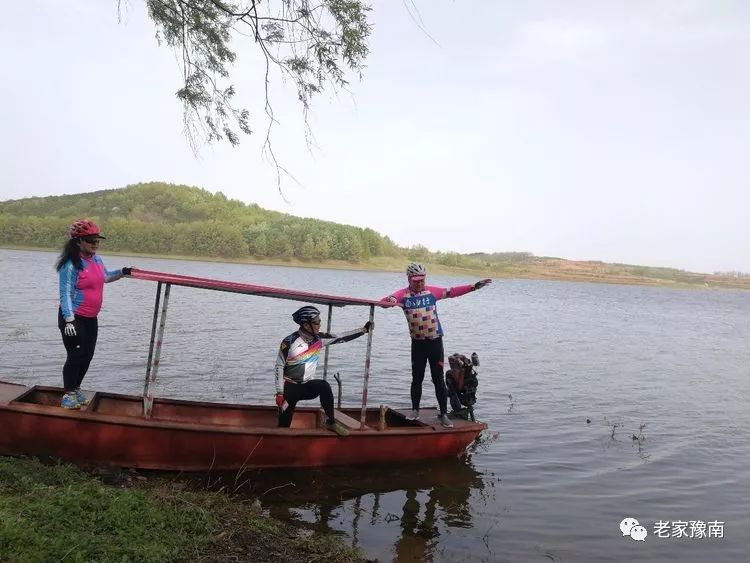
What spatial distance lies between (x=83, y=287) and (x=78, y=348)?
757 mm

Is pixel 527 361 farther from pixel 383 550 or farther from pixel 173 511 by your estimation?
pixel 173 511

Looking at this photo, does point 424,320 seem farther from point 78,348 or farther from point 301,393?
point 78,348

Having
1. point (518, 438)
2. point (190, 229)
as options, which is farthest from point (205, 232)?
point (518, 438)

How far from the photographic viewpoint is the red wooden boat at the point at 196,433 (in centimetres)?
688

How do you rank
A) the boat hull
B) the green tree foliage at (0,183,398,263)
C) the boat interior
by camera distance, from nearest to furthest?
the boat hull
the boat interior
the green tree foliage at (0,183,398,263)

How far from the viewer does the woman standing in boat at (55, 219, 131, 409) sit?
6.89 m

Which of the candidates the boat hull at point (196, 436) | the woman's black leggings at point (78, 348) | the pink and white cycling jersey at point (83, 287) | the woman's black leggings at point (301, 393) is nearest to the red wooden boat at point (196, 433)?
the boat hull at point (196, 436)

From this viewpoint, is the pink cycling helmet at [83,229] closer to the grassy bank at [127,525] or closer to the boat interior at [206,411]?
the boat interior at [206,411]

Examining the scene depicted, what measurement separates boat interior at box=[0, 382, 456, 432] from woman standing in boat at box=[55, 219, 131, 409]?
1.92 feet

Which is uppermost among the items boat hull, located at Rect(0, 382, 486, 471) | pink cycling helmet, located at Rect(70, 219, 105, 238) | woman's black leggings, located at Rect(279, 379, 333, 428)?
pink cycling helmet, located at Rect(70, 219, 105, 238)

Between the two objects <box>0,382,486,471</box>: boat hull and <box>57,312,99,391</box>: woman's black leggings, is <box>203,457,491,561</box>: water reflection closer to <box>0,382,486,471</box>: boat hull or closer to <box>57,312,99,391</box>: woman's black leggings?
<box>0,382,486,471</box>: boat hull

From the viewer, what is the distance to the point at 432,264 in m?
149

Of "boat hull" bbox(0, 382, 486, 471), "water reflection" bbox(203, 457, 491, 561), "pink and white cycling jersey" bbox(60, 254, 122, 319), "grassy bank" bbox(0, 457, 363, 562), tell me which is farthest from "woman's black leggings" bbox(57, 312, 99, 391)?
"water reflection" bbox(203, 457, 491, 561)

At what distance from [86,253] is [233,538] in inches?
155
